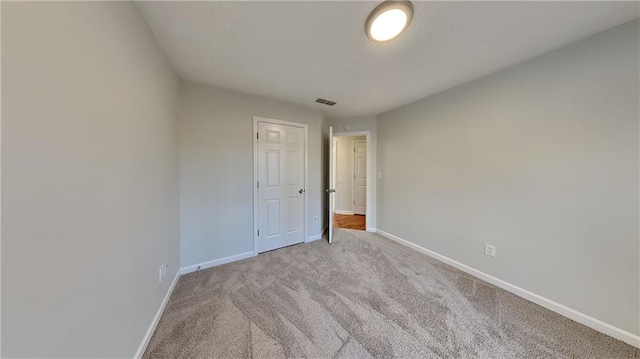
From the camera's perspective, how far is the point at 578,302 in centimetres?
→ 160

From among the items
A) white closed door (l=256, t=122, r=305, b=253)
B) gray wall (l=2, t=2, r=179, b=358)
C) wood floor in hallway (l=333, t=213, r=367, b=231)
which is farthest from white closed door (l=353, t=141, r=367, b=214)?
gray wall (l=2, t=2, r=179, b=358)

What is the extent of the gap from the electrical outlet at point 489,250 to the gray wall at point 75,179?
305 centimetres

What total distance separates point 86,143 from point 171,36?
3.88 feet

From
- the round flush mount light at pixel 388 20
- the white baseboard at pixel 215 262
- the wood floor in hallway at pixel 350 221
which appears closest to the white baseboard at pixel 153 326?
the white baseboard at pixel 215 262

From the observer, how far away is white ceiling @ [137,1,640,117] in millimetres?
1297

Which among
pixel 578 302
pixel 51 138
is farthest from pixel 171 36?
pixel 578 302

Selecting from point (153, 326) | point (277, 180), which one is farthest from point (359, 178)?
point (153, 326)

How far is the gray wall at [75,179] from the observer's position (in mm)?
585

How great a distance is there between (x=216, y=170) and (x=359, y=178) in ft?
12.3

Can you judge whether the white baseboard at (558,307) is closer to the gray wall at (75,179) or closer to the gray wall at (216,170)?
the gray wall at (216,170)

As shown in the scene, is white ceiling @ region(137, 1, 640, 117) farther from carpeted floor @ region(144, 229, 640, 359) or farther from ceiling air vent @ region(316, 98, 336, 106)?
carpeted floor @ region(144, 229, 640, 359)

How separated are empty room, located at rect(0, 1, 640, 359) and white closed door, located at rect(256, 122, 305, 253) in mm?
43

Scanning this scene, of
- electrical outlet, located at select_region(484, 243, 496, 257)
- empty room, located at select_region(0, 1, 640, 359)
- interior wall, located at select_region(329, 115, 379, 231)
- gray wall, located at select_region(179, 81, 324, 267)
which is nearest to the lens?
empty room, located at select_region(0, 1, 640, 359)

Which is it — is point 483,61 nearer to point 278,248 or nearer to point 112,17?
point 112,17
